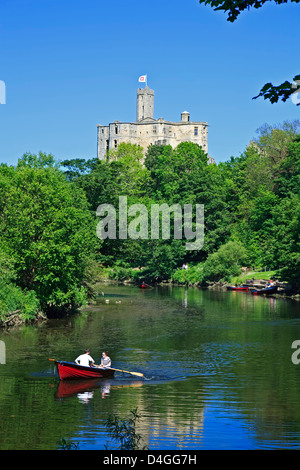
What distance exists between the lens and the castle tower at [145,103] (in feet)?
591

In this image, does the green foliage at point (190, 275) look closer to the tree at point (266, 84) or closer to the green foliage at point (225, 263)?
the green foliage at point (225, 263)

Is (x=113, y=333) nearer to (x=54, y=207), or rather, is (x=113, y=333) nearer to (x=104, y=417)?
(x=54, y=207)

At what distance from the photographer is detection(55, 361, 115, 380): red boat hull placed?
24.5 meters

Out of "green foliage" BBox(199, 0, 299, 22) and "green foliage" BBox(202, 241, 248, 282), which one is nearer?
"green foliage" BBox(199, 0, 299, 22)

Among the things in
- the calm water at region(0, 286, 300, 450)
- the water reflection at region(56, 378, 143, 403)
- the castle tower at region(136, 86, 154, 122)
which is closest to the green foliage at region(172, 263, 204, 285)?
the calm water at region(0, 286, 300, 450)

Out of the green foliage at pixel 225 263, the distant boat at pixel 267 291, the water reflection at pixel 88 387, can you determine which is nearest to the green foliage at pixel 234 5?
the water reflection at pixel 88 387

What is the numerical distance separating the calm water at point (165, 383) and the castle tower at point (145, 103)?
457 ft

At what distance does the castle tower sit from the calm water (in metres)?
139

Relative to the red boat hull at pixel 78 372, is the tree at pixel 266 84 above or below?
above

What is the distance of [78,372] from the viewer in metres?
25.0

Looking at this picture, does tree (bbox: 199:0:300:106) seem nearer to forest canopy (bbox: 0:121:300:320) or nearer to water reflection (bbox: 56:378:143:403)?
water reflection (bbox: 56:378:143:403)

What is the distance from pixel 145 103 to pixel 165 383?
529ft
